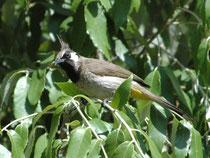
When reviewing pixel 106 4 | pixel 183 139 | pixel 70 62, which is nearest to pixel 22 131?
pixel 183 139

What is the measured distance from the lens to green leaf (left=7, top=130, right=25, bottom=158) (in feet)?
8.06

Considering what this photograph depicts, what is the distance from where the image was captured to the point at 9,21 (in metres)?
4.57

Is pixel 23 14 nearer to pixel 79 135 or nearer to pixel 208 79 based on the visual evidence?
pixel 208 79

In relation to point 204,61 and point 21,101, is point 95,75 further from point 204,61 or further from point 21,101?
point 204,61

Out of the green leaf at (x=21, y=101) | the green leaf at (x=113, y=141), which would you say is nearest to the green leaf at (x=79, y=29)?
the green leaf at (x=21, y=101)

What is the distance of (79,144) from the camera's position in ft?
7.34

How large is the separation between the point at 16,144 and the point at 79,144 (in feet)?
1.52

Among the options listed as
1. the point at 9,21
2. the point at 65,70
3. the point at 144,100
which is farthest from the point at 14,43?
the point at 144,100

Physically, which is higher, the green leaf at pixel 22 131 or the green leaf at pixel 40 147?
the green leaf at pixel 22 131

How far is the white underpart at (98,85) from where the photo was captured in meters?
3.69

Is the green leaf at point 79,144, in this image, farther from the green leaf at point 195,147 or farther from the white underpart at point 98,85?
the white underpart at point 98,85

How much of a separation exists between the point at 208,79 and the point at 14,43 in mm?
2220

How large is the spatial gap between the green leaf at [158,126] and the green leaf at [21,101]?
990mm

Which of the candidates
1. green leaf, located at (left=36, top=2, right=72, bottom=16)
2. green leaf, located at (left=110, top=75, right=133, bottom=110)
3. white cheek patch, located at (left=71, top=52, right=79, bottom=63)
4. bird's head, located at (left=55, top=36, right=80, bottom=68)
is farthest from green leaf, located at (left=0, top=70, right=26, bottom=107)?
green leaf, located at (left=110, top=75, right=133, bottom=110)
